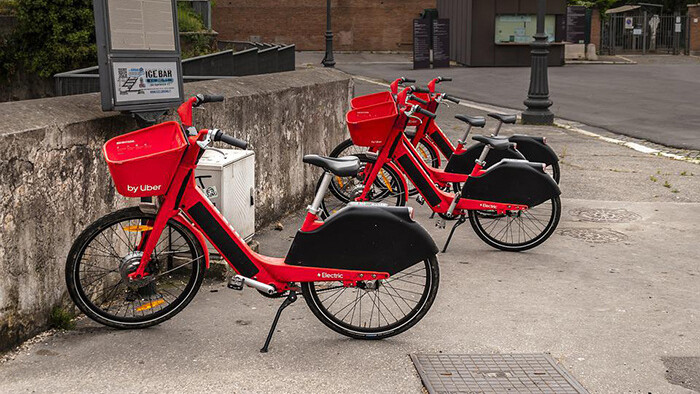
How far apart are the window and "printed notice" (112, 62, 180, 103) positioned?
103 feet

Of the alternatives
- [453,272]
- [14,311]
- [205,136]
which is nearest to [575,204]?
[453,272]

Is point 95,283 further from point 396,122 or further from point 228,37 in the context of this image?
point 228,37

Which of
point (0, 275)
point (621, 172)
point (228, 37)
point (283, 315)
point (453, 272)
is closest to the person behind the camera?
point (0, 275)

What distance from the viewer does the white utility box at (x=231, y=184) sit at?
627 centimetres

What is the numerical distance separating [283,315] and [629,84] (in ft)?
77.1

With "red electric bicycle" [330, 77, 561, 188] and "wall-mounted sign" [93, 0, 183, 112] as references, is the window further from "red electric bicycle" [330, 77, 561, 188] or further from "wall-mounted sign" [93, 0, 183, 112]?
"wall-mounted sign" [93, 0, 183, 112]

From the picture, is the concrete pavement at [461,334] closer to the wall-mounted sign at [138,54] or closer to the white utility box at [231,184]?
the white utility box at [231,184]

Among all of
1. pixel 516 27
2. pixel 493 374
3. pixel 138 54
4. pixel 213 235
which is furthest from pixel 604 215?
pixel 516 27

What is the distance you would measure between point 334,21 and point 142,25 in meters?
46.1

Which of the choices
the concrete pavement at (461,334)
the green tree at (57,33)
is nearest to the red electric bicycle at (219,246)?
the concrete pavement at (461,334)

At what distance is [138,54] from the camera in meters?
5.71

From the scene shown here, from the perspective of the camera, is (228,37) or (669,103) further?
(228,37)

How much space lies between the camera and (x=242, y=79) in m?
8.14

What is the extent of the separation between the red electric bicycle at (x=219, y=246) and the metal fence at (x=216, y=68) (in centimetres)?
415
